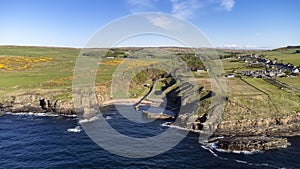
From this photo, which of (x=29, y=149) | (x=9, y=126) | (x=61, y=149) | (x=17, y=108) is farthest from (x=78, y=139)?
(x=17, y=108)

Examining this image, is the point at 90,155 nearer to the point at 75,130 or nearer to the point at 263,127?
the point at 75,130

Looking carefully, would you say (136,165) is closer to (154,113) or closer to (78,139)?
(78,139)

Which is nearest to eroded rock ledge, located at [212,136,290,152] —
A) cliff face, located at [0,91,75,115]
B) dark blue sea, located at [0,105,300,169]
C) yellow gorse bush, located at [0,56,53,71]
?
dark blue sea, located at [0,105,300,169]

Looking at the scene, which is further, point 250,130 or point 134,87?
point 134,87

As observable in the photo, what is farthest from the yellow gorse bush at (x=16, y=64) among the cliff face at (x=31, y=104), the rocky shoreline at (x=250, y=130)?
the rocky shoreline at (x=250, y=130)

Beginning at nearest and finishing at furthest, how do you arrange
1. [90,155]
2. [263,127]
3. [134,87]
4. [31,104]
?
[90,155] < [263,127] < [31,104] < [134,87]

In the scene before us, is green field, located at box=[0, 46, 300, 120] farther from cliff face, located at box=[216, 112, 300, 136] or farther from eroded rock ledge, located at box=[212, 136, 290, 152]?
eroded rock ledge, located at box=[212, 136, 290, 152]

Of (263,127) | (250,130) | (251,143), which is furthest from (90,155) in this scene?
(263,127)

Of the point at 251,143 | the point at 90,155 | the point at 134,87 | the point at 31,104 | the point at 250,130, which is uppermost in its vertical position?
the point at 134,87
